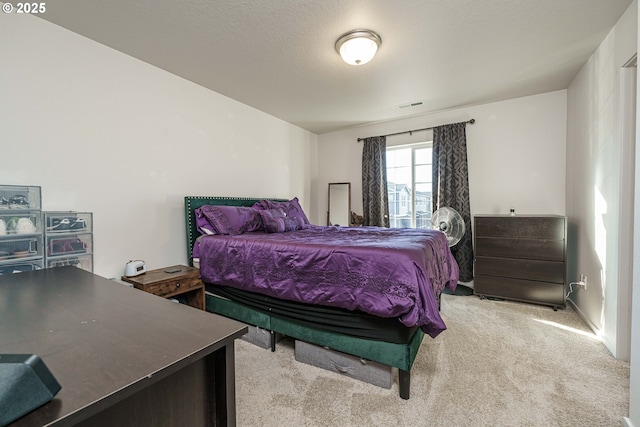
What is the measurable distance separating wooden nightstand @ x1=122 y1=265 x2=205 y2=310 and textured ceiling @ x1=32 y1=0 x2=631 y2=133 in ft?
6.49

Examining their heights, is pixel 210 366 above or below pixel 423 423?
above

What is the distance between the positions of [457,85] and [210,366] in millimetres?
3564

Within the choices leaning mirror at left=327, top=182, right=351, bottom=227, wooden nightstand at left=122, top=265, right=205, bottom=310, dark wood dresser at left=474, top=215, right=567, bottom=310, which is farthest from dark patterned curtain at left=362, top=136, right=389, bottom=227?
wooden nightstand at left=122, top=265, right=205, bottom=310

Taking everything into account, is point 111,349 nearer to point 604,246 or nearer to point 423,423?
point 423,423

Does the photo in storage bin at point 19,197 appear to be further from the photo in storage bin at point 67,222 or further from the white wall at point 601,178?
the white wall at point 601,178

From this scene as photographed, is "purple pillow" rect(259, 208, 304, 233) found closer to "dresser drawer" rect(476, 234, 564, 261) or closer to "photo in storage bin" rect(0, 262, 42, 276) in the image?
"photo in storage bin" rect(0, 262, 42, 276)

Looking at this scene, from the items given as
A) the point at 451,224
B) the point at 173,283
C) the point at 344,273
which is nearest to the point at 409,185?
Result: the point at 451,224

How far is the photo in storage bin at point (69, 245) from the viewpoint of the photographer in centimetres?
185

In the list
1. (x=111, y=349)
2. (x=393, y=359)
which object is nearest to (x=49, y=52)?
(x=111, y=349)

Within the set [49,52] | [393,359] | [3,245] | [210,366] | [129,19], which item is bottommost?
[393,359]

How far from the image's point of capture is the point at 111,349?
0.61m

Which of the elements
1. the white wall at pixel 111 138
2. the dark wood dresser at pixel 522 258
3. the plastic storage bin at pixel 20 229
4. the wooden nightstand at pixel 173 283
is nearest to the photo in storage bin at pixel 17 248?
the plastic storage bin at pixel 20 229

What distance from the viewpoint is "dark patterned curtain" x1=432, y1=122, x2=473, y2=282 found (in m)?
3.67

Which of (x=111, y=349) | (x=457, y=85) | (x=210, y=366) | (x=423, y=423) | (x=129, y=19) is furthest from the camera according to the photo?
(x=457, y=85)
